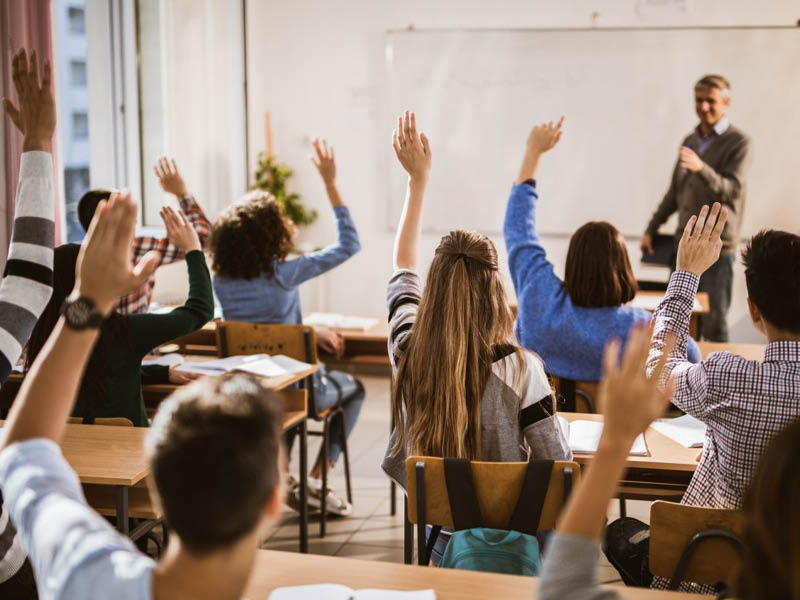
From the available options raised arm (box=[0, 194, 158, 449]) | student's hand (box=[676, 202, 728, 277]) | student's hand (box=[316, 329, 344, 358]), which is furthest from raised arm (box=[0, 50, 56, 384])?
student's hand (box=[316, 329, 344, 358])

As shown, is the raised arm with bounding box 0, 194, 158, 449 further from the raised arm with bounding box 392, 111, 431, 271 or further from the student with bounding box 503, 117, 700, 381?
the student with bounding box 503, 117, 700, 381

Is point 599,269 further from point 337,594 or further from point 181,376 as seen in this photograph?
point 337,594

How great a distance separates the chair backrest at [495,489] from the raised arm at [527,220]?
1.28 meters

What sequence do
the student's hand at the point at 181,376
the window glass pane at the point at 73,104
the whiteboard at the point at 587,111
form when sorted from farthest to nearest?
the whiteboard at the point at 587,111 → the window glass pane at the point at 73,104 → the student's hand at the point at 181,376

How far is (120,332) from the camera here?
250cm

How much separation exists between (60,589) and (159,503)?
0.13 metres

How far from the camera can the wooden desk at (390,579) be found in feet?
4.58

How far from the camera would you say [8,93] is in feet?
11.2

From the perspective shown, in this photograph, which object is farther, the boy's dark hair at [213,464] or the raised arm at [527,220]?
the raised arm at [527,220]

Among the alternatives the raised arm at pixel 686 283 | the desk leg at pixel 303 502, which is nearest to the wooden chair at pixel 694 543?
the raised arm at pixel 686 283

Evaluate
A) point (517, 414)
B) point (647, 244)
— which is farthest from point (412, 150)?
point (647, 244)

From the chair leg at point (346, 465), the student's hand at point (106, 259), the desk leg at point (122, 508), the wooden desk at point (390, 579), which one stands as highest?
the student's hand at point (106, 259)

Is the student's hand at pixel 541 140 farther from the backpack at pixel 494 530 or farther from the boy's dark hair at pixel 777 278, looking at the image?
the backpack at pixel 494 530

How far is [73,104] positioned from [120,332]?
9.39 ft
